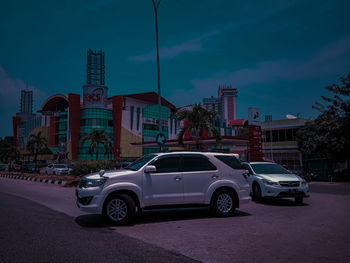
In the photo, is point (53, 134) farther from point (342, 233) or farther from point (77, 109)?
point (342, 233)

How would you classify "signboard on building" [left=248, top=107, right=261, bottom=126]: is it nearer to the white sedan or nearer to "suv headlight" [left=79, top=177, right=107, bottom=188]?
"suv headlight" [left=79, top=177, right=107, bottom=188]

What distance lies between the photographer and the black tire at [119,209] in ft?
24.8

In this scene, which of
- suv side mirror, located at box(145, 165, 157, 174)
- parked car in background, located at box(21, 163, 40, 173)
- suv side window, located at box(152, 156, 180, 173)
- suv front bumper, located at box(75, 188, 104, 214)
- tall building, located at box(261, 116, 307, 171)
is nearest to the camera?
suv front bumper, located at box(75, 188, 104, 214)

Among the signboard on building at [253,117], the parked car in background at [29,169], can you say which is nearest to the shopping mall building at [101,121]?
the parked car in background at [29,169]

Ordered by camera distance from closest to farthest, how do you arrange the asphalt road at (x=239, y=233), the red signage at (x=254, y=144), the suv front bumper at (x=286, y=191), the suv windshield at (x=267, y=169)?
the asphalt road at (x=239, y=233) < the suv front bumper at (x=286, y=191) < the suv windshield at (x=267, y=169) < the red signage at (x=254, y=144)

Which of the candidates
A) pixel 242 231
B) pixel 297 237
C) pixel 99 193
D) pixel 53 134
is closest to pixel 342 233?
pixel 297 237

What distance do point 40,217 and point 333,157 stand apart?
28.4 metres

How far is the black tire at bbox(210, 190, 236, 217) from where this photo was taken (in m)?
8.58

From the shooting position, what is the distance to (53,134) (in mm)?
79312

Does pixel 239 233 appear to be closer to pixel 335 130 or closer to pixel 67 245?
pixel 67 245

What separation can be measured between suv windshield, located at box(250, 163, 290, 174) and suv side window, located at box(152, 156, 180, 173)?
5.02 metres

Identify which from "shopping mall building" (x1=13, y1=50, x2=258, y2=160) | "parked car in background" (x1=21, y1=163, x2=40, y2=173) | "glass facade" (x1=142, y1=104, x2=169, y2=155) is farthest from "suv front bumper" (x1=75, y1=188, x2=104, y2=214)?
"glass facade" (x1=142, y1=104, x2=169, y2=155)

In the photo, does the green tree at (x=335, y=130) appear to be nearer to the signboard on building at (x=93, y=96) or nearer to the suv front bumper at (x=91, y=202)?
the suv front bumper at (x=91, y=202)

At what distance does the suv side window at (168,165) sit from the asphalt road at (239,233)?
51.9 inches
